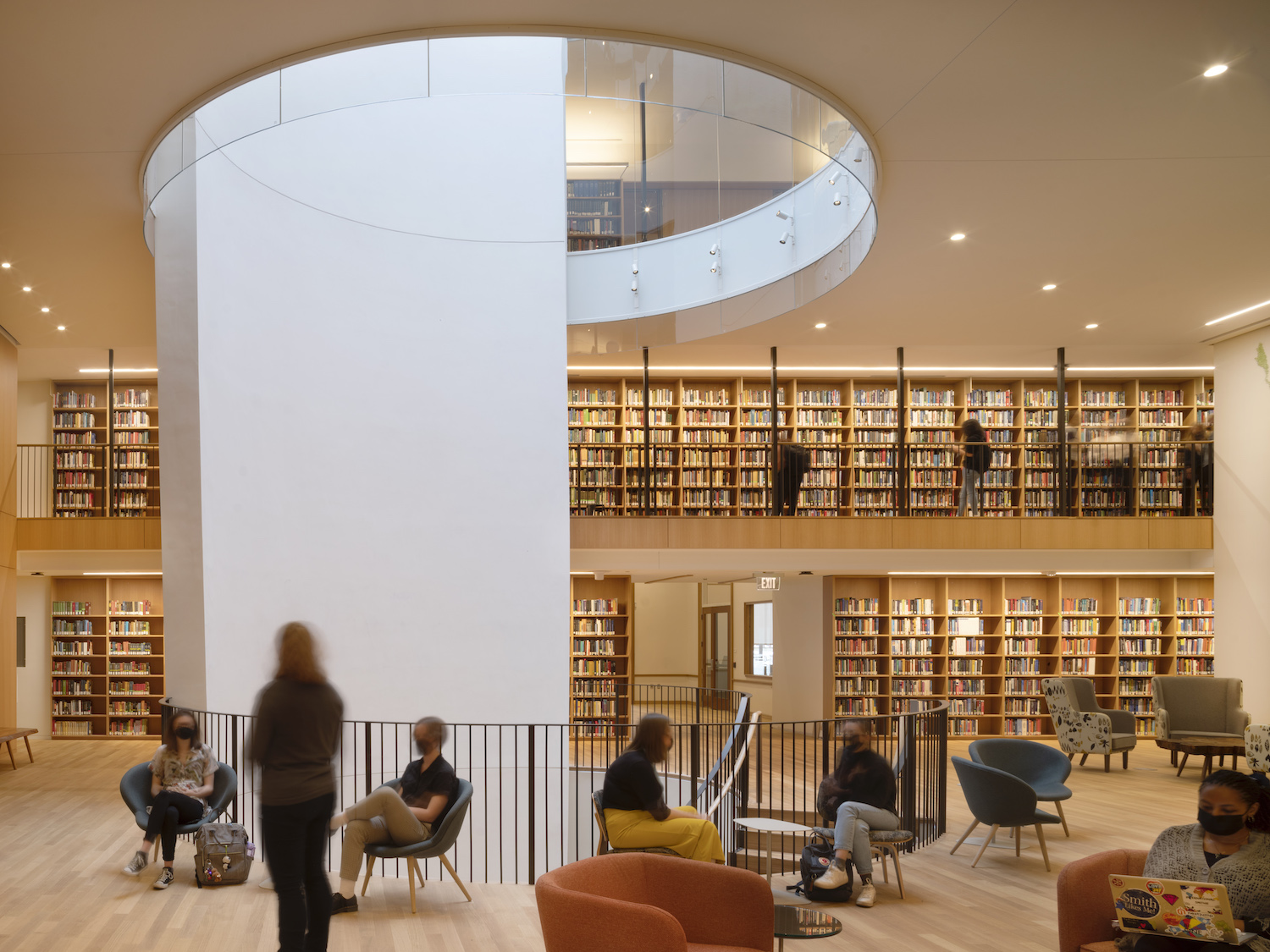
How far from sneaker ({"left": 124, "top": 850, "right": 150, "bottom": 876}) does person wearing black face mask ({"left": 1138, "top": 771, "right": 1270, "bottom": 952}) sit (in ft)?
17.6

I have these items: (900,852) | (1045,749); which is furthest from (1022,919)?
(1045,749)

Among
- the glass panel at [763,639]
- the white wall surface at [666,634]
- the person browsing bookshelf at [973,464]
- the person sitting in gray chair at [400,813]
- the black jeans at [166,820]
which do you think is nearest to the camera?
the person sitting in gray chair at [400,813]

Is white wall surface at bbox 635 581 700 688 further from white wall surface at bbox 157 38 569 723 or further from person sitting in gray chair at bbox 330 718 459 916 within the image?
person sitting in gray chair at bbox 330 718 459 916

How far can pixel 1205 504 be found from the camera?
37.8 ft

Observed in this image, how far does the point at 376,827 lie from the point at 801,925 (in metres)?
2.48

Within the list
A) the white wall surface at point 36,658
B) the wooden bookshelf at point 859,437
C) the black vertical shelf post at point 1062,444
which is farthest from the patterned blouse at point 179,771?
the black vertical shelf post at point 1062,444

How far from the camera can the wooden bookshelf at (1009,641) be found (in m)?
12.3

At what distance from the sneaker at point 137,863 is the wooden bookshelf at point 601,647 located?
7.38 meters

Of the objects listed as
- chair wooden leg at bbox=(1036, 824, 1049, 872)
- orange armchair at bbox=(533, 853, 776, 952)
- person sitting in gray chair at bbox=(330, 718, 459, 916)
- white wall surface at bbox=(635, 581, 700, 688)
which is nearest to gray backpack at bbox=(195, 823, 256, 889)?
person sitting in gray chair at bbox=(330, 718, 459, 916)

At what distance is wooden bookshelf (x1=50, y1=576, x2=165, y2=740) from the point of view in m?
12.7

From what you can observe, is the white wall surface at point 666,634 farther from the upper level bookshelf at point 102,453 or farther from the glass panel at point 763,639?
the upper level bookshelf at point 102,453

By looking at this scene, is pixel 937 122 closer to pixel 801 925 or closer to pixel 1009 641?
pixel 801 925

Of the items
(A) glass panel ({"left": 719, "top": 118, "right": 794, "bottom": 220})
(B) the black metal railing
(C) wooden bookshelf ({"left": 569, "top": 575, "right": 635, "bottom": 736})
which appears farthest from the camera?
(C) wooden bookshelf ({"left": 569, "top": 575, "right": 635, "bottom": 736})

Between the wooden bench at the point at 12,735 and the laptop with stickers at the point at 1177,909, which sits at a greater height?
the laptop with stickers at the point at 1177,909
